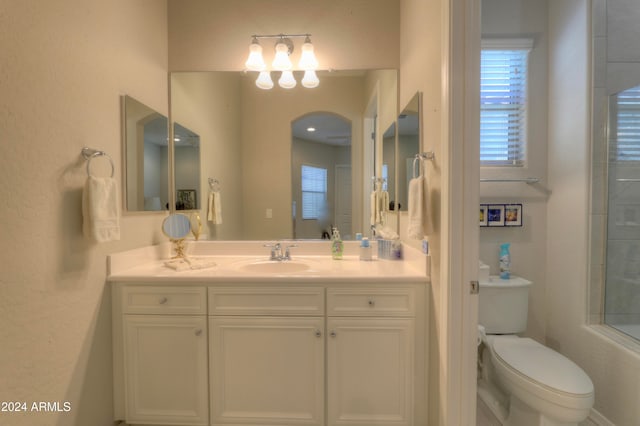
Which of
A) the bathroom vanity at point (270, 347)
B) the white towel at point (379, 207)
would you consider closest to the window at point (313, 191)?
the white towel at point (379, 207)

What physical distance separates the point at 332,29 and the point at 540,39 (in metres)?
1.48

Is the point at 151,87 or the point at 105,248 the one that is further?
the point at 151,87

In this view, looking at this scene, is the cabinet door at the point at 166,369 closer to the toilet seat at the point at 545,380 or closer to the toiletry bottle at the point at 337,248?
the toiletry bottle at the point at 337,248

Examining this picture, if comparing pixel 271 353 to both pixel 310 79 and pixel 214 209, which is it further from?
pixel 310 79

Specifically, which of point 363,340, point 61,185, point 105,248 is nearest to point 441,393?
point 363,340

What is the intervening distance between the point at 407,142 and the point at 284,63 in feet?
3.24

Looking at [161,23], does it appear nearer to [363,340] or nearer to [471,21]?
[471,21]

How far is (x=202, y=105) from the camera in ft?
6.33

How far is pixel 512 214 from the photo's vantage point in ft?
6.34

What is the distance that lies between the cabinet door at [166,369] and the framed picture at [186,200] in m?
0.77

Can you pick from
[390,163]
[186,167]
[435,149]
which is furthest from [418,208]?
[186,167]

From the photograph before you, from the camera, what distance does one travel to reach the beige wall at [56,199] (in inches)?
37.2

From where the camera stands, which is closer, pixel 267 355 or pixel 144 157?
pixel 267 355

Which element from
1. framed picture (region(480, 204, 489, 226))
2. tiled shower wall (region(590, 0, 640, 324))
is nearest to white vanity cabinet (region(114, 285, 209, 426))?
framed picture (region(480, 204, 489, 226))
